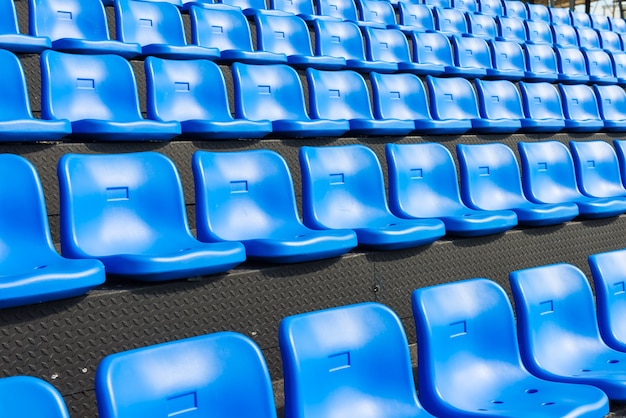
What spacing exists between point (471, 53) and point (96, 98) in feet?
4.41

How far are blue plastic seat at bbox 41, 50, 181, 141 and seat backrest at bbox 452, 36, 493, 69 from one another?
1223mm

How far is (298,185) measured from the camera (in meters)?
1.38

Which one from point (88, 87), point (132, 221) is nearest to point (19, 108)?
point (88, 87)

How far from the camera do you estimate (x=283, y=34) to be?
→ 188 centimetres

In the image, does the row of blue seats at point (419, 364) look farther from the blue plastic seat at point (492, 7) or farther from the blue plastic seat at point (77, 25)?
the blue plastic seat at point (492, 7)

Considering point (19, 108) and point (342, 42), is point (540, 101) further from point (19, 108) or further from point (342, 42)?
point (19, 108)

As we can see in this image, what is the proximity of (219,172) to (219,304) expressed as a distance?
23 centimetres

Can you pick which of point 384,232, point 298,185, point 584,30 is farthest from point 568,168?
point 584,30

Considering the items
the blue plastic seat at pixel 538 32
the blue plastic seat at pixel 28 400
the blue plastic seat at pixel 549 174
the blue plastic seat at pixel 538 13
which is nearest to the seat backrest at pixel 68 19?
the blue plastic seat at pixel 549 174

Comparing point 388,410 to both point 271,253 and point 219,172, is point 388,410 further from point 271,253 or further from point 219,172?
point 219,172

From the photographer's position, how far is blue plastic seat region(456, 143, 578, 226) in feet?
4.42

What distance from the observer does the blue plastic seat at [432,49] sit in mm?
2152

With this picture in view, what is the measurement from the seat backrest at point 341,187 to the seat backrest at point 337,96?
1.02 ft

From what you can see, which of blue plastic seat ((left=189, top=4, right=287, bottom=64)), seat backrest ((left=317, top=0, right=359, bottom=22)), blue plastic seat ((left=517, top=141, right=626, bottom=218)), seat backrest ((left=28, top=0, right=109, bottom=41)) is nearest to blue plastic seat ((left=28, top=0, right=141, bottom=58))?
seat backrest ((left=28, top=0, right=109, bottom=41))
